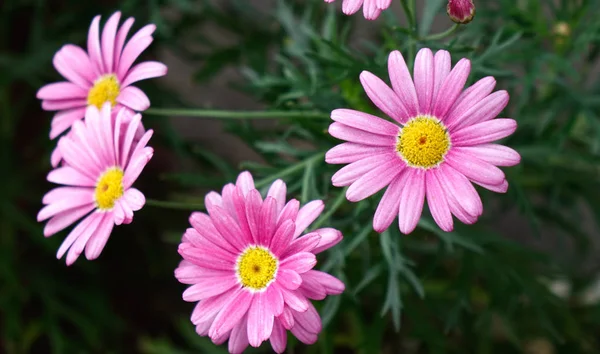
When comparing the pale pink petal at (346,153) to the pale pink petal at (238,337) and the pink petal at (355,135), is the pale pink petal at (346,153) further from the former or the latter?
the pale pink petal at (238,337)

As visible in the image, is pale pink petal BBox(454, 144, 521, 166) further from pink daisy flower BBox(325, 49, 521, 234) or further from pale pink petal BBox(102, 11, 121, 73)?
pale pink petal BBox(102, 11, 121, 73)

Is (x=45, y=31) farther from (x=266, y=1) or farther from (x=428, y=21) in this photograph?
(x=428, y=21)

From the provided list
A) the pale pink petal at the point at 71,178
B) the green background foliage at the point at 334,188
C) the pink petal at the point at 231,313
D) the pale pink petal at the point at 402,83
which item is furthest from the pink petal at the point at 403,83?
the pale pink petal at the point at 71,178

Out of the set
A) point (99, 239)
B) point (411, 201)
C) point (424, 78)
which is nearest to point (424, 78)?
point (424, 78)

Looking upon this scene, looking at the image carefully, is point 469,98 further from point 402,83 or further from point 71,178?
point 71,178

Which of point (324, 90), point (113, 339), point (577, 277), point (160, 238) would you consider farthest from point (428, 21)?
point (113, 339)

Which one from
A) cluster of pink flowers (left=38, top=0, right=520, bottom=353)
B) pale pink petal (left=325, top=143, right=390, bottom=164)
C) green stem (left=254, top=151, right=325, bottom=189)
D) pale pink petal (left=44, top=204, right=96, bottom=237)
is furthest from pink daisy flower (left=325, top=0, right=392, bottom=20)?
pale pink petal (left=44, top=204, right=96, bottom=237)
